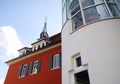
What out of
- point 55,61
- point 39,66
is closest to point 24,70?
point 39,66

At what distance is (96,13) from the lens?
24.9 feet

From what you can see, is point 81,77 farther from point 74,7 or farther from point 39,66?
point 39,66

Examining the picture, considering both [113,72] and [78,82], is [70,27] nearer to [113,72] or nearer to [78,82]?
[78,82]

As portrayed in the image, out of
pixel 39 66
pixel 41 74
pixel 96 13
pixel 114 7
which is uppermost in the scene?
pixel 114 7

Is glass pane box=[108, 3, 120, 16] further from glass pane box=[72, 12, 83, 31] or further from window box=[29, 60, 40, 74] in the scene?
window box=[29, 60, 40, 74]

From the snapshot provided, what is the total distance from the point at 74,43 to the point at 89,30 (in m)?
1.02

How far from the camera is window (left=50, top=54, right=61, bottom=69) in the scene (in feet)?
43.2

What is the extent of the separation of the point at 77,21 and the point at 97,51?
2.53 metres

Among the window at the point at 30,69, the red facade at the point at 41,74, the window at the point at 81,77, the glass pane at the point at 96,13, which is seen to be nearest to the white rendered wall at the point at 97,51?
the window at the point at 81,77

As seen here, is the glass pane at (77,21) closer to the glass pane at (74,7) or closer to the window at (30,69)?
the glass pane at (74,7)

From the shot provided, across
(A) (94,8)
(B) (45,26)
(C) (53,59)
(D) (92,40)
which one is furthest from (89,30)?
(B) (45,26)

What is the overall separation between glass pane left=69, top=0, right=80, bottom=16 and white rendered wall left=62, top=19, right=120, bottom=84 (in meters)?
1.47

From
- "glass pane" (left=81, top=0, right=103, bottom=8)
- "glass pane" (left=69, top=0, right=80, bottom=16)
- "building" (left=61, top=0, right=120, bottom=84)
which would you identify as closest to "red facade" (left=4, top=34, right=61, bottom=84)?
"building" (left=61, top=0, right=120, bottom=84)

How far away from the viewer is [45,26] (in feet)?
89.7
